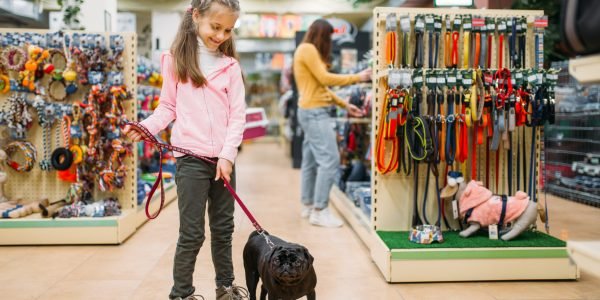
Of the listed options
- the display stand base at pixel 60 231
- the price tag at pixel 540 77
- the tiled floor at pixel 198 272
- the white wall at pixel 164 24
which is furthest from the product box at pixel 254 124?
the white wall at pixel 164 24

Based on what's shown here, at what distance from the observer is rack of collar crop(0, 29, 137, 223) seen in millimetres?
3688

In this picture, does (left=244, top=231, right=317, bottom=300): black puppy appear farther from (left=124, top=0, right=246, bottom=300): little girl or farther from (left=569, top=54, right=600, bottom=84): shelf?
(left=569, top=54, right=600, bottom=84): shelf

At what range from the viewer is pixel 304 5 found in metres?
10.6

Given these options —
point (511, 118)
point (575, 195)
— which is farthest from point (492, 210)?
point (575, 195)

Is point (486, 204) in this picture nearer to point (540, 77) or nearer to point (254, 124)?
point (540, 77)

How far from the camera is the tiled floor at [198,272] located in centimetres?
271

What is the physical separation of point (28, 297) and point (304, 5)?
8.79 m

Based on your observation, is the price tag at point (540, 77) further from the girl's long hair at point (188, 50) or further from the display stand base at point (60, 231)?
the display stand base at point (60, 231)

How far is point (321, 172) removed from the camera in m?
4.28

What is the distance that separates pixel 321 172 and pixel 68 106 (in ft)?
6.04

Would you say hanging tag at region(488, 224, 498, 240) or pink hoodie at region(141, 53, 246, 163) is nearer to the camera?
pink hoodie at region(141, 53, 246, 163)

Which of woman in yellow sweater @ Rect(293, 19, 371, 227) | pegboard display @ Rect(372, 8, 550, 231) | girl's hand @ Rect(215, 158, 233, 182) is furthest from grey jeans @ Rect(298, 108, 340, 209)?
girl's hand @ Rect(215, 158, 233, 182)

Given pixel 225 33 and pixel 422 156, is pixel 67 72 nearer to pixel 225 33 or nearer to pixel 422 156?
pixel 225 33

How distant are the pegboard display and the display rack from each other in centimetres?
168
